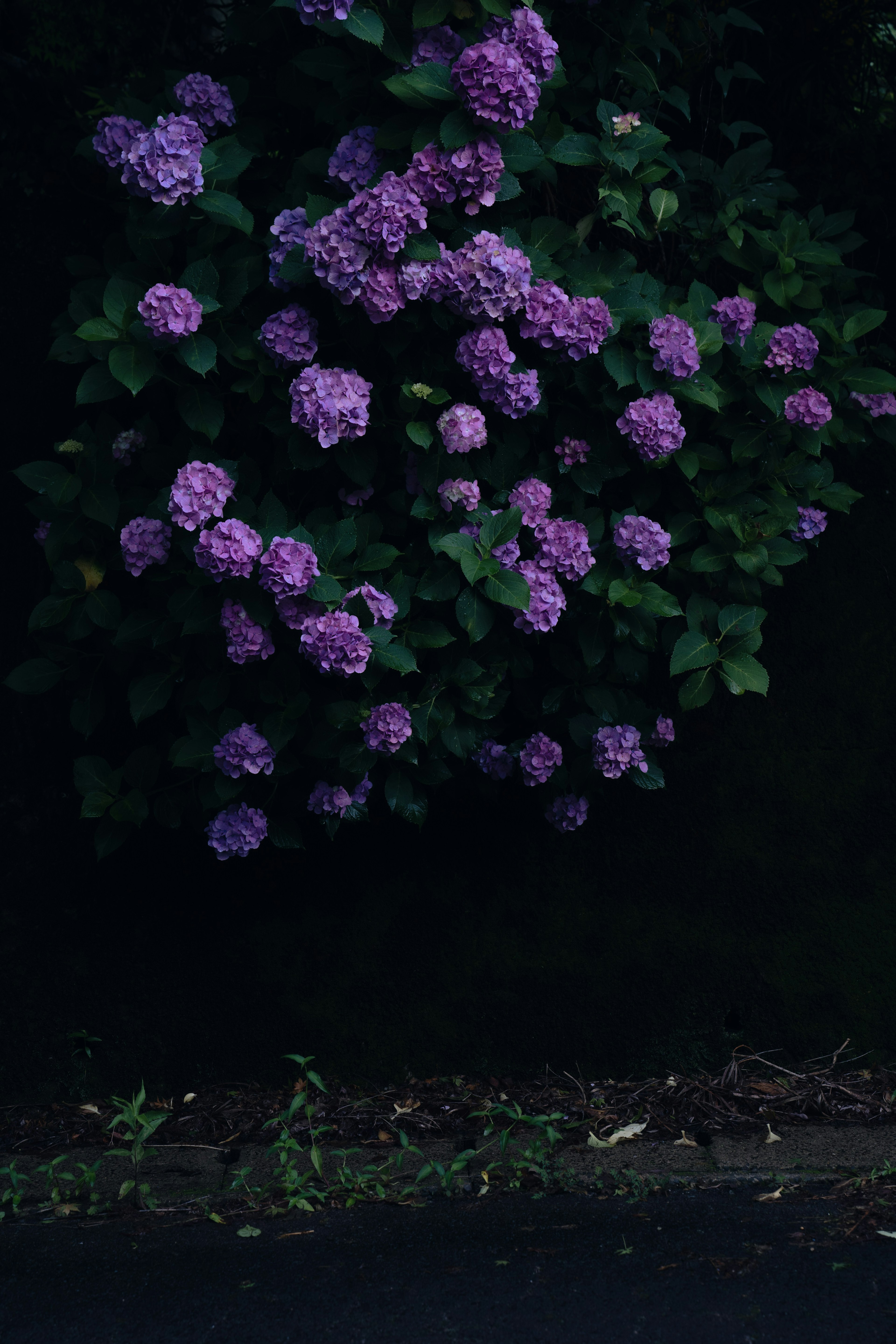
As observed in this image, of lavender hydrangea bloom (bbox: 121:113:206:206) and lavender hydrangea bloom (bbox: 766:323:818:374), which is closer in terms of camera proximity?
lavender hydrangea bloom (bbox: 121:113:206:206)

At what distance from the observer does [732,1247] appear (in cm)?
202

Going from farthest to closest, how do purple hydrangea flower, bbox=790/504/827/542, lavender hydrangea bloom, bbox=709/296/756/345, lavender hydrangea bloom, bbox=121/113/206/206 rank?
1. purple hydrangea flower, bbox=790/504/827/542
2. lavender hydrangea bloom, bbox=709/296/756/345
3. lavender hydrangea bloom, bbox=121/113/206/206

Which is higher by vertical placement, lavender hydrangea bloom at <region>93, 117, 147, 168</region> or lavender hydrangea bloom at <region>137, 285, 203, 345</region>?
lavender hydrangea bloom at <region>93, 117, 147, 168</region>

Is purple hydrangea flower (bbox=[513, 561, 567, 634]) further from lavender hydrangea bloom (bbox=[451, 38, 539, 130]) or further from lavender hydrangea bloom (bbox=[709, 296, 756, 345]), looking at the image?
lavender hydrangea bloom (bbox=[451, 38, 539, 130])

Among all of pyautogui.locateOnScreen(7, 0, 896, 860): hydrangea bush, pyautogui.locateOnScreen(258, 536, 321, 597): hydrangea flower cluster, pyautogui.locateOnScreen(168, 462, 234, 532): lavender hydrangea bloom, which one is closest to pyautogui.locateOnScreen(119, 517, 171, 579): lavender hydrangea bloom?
pyautogui.locateOnScreen(7, 0, 896, 860): hydrangea bush

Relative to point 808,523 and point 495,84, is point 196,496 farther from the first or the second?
point 808,523

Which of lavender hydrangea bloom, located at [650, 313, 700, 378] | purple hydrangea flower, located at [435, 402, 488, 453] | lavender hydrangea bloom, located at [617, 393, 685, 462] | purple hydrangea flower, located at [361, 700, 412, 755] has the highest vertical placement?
lavender hydrangea bloom, located at [650, 313, 700, 378]

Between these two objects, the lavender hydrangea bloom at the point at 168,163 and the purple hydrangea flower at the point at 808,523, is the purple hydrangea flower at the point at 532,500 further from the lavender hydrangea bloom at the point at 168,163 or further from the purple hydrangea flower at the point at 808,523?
the lavender hydrangea bloom at the point at 168,163

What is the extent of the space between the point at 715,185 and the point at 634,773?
5.56ft

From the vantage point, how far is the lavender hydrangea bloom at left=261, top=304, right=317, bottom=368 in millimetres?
2262

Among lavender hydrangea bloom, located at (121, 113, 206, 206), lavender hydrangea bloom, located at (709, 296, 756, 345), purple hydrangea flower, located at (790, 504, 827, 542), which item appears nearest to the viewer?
lavender hydrangea bloom, located at (121, 113, 206, 206)

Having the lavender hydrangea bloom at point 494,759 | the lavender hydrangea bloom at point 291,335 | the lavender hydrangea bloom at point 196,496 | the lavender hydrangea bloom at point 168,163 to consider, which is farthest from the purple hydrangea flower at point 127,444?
the lavender hydrangea bloom at point 494,759

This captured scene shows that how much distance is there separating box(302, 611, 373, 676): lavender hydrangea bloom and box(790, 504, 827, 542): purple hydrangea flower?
1.33 m

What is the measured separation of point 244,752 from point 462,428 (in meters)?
0.95
